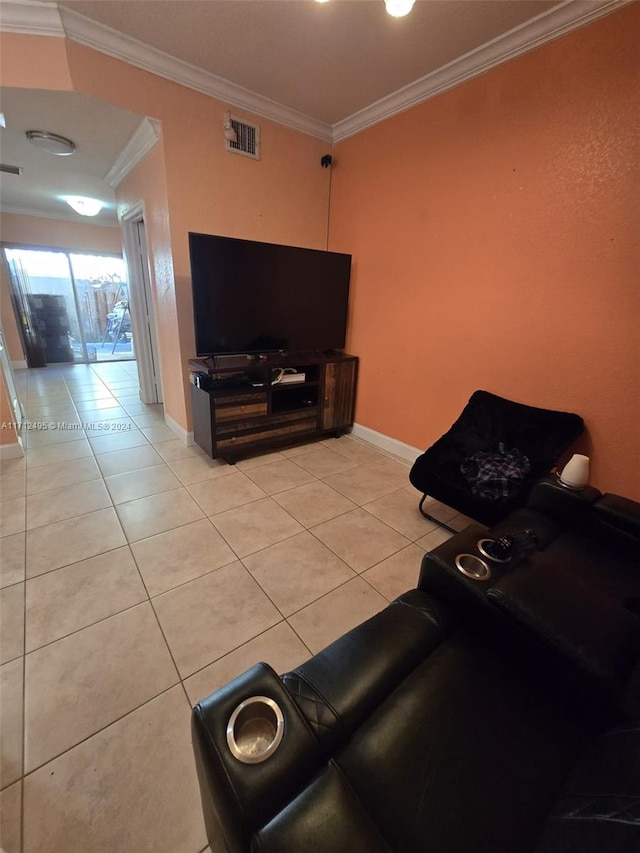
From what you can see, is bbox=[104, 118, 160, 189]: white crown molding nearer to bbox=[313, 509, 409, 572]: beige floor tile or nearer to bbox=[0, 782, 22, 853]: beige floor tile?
bbox=[313, 509, 409, 572]: beige floor tile

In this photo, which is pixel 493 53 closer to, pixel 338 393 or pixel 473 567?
pixel 338 393

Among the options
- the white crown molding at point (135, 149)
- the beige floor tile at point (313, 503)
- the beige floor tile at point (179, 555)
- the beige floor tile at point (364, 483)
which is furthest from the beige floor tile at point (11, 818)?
the white crown molding at point (135, 149)

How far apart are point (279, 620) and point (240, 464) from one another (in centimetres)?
156

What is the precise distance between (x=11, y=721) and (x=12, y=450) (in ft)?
7.58

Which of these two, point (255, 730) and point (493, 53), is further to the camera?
point (493, 53)

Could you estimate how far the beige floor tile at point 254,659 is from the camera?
1253 mm

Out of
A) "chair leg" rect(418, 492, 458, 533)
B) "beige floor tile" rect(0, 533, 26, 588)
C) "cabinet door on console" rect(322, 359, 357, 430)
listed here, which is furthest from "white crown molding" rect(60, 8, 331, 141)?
"chair leg" rect(418, 492, 458, 533)

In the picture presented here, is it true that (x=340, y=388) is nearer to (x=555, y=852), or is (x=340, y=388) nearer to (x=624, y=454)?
(x=624, y=454)

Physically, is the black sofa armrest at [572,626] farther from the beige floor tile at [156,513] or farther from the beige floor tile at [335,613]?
the beige floor tile at [156,513]

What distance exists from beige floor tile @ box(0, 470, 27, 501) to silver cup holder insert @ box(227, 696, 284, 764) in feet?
8.02

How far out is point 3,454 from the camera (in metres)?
2.71

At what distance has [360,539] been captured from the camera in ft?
6.68

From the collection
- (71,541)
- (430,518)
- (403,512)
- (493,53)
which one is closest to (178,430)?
(71,541)

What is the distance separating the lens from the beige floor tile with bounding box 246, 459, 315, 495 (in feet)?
8.41
